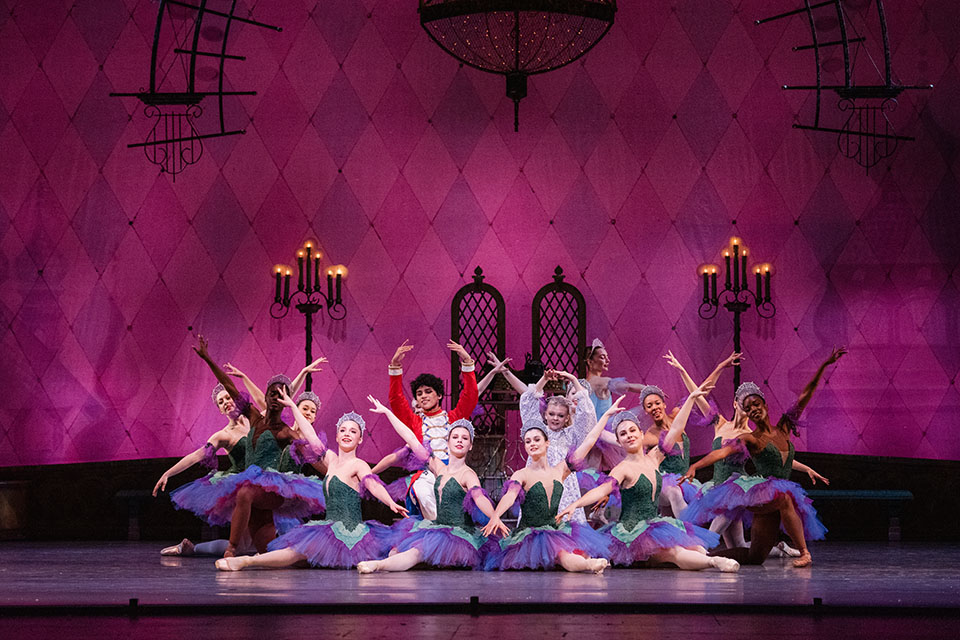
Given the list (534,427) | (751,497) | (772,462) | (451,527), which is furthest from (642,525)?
(451,527)

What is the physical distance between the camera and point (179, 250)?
905 cm

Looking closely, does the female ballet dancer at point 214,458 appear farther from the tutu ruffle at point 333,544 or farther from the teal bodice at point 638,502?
the teal bodice at point 638,502

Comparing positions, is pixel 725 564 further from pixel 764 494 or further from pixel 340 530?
pixel 340 530

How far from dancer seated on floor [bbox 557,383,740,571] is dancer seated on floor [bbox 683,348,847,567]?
29 centimetres

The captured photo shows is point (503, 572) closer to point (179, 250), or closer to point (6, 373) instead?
point (179, 250)

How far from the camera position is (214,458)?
24.0ft

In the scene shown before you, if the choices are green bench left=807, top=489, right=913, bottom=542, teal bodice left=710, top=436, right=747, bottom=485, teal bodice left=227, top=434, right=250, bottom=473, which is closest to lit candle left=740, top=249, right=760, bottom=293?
green bench left=807, top=489, right=913, bottom=542

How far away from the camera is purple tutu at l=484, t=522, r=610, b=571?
5.93 metres

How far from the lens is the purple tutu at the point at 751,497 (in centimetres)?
629

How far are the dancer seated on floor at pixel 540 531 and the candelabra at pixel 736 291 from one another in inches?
104

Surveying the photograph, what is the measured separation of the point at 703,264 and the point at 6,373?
5.40 meters

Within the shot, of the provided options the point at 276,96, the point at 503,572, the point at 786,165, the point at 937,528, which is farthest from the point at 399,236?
the point at 937,528

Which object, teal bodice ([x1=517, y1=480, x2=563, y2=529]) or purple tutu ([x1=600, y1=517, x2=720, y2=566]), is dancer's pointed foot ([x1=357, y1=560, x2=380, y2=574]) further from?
purple tutu ([x1=600, y1=517, x2=720, y2=566])

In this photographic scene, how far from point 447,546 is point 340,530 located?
0.58 m
